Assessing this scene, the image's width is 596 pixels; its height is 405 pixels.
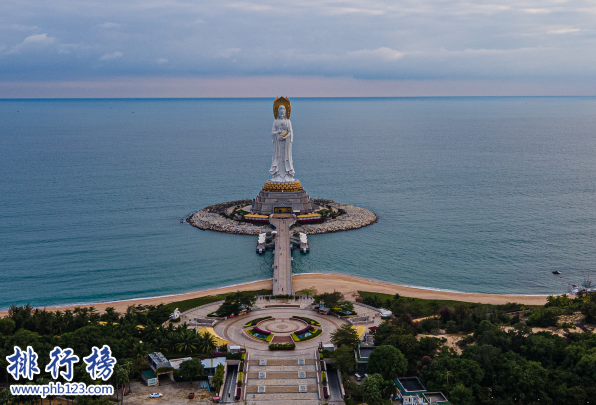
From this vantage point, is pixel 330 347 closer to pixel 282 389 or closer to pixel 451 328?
pixel 282 389

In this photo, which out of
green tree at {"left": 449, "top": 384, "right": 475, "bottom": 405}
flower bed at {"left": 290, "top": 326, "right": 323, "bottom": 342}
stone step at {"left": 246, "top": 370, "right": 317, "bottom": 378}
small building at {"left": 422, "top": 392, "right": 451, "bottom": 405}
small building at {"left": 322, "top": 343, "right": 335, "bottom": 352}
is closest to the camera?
green tree at {"left": 449, "top": 384, "right": 475, "bottom": 405}

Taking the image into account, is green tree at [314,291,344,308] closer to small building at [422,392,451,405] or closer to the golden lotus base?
small building at [422,392,451,405]

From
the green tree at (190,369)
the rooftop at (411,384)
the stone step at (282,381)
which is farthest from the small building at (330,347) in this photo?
the green tree at (190,369)

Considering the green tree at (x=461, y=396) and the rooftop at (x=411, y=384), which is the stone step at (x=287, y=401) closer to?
the rooftop at (x=411, y=384)

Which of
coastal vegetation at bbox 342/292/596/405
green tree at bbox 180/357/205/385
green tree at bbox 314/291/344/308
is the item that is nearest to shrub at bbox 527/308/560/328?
coastal vegetation at bbox 342/292/596/405

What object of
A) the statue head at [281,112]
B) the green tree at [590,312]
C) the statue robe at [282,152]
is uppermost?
the statue head at [281,112]
